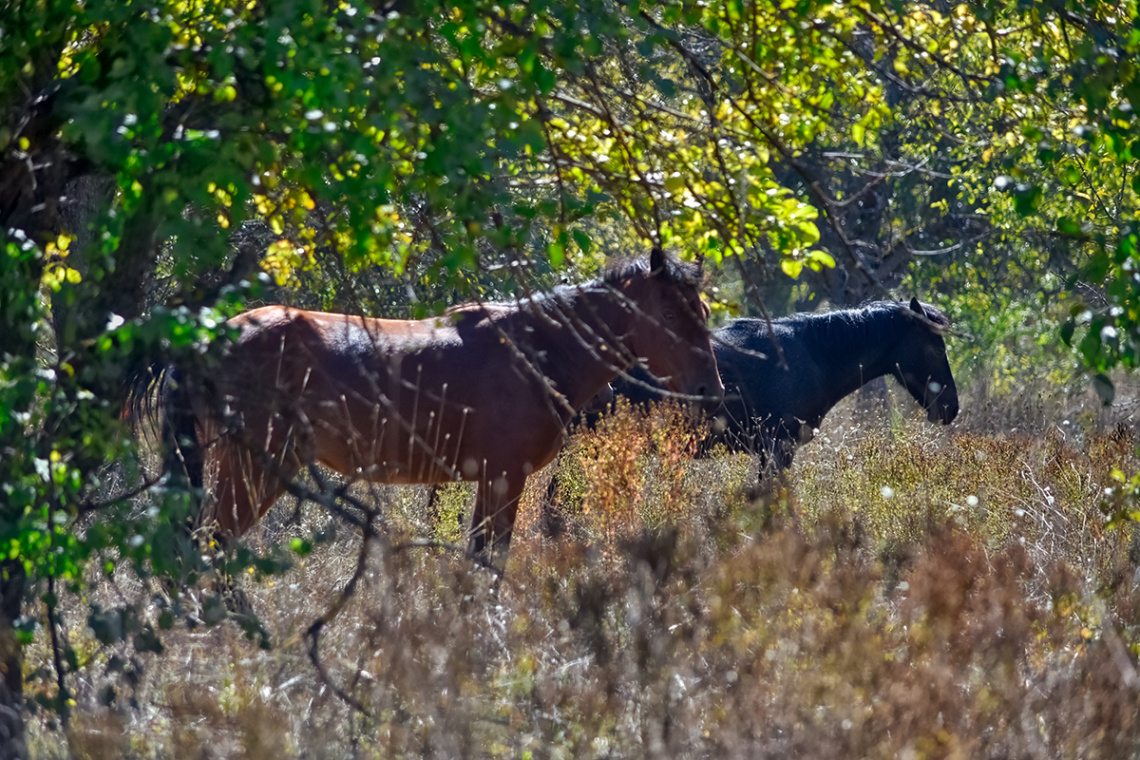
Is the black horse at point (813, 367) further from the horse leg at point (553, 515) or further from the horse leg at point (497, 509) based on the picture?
the horse leg at point (497, 509)

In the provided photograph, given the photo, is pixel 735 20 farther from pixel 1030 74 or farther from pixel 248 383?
pixel 248 383

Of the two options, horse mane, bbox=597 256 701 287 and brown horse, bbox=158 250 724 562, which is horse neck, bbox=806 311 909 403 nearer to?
brown horse, bbox=158 250 724 562

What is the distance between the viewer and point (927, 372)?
887cm

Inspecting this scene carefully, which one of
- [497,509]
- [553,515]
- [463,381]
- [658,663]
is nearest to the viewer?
[658,663]

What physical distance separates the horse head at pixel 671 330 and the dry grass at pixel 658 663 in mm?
1453

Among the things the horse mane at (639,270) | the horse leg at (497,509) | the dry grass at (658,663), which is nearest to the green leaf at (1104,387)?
the dry grass at (658,663)

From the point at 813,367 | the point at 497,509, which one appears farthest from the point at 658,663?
the point at 813,367

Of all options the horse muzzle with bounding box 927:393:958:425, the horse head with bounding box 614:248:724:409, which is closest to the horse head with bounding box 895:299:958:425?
the horse muzzle with bounding box 927:393:958:425

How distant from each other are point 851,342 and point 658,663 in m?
6.13

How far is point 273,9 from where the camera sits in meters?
2.67

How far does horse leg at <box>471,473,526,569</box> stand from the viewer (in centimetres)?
536

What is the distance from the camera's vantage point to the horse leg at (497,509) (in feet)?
17.6

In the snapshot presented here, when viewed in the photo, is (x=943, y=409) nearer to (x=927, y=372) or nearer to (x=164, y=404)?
(x=927, y=372)

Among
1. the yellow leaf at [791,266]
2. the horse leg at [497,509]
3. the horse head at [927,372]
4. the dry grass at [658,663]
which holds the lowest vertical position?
the horse head at [927,372]
